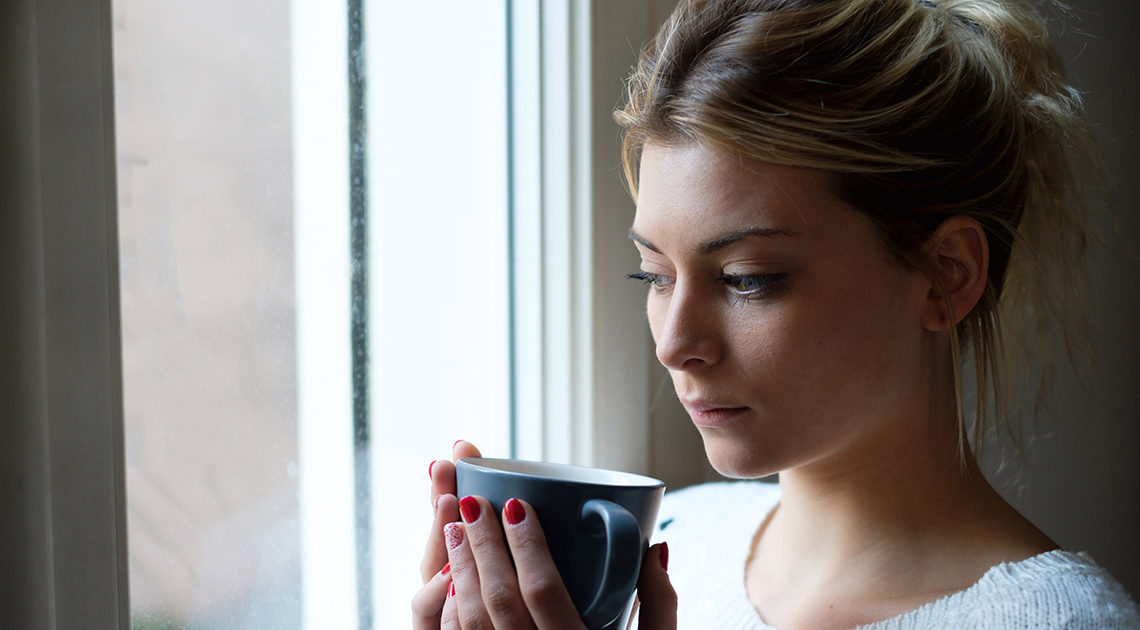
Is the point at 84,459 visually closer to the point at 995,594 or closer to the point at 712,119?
the point at 712,119

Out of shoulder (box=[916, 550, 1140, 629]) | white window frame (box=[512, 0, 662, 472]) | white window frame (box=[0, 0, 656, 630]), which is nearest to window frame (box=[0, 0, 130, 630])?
white window frame (box=[0, 0, 656, 630])

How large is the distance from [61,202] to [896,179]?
59 cm

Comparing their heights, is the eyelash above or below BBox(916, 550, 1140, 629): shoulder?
above

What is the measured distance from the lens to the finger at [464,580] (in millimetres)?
594

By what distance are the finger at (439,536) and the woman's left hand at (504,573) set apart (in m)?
0.01

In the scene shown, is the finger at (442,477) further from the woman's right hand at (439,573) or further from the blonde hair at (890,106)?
the blonde hair at (890,106)

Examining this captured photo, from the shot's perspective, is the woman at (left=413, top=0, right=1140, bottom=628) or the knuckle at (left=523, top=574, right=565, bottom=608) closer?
the knuckle at (left=523, top=574, right=565, bottom=608)

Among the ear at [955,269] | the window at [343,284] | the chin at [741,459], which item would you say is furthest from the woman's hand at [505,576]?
the ear at [955,269]

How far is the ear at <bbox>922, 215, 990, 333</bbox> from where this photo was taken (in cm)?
71

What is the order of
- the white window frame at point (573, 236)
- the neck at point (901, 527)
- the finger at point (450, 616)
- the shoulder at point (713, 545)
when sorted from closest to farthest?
the finger at point (450, 616) < the neck at point (901, 527) < the shoulder at point (713, 545) < the white window frame at point (573, 236)

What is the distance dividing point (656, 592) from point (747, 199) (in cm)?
30

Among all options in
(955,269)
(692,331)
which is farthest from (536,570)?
(955,269)

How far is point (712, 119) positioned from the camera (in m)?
0.69

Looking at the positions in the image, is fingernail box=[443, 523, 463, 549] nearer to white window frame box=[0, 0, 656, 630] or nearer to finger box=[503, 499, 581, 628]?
finger box=[503, 499, 581, 628]
